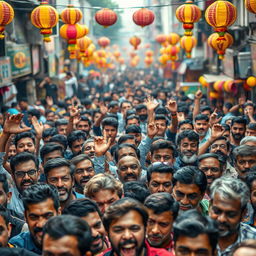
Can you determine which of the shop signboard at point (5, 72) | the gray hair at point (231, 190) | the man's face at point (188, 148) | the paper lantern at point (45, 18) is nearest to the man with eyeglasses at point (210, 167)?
the man's face at point (188, 148)

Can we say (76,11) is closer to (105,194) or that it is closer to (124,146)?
(124,146)

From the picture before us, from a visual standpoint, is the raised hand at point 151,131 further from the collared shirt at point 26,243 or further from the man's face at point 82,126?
the collared shirt at point 26,243

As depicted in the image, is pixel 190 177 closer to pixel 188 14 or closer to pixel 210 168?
pixel 210 168

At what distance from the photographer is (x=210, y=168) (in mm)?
7543

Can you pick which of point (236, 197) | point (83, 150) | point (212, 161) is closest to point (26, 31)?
point (83, 150)

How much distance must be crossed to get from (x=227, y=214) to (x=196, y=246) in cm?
97

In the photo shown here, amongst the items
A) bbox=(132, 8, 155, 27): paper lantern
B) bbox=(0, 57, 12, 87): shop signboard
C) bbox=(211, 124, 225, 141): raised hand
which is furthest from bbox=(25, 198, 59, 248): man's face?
bbox=(0, 57, 12, 87): shop signboard

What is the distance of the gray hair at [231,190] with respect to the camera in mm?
5309

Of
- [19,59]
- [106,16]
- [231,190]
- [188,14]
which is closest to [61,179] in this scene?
[231,190]

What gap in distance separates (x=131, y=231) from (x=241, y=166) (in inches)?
134

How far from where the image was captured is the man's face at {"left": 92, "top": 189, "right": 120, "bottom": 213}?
19.7 feet

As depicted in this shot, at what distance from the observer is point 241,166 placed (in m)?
7.73

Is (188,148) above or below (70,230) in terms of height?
below

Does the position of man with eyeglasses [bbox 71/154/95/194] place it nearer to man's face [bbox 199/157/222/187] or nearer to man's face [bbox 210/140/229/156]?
man's face [bbox 199/157/222/187]
